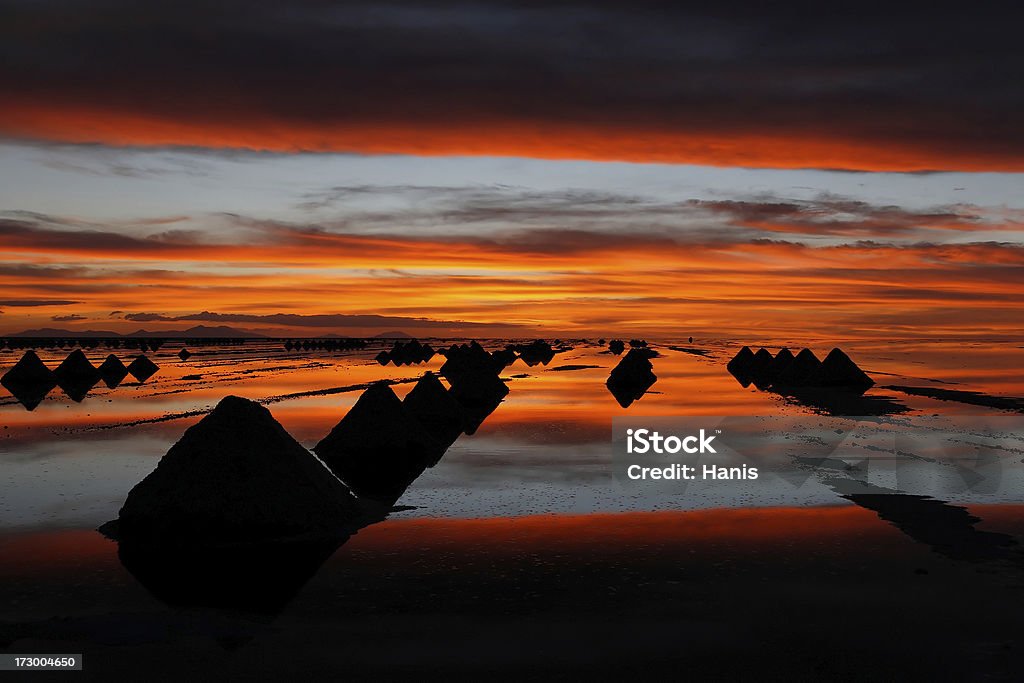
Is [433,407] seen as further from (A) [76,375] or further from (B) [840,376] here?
(A) [76,375]

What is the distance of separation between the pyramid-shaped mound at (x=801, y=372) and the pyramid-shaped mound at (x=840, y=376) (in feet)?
2.52

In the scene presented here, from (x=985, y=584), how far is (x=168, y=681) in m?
10.3

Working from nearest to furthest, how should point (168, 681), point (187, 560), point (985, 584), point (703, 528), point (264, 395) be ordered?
point (168, 681) < point (985, 584) < point (187, 560) < point (703, 528) < point (264, 395)

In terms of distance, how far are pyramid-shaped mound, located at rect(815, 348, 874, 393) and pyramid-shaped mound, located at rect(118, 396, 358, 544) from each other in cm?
4397

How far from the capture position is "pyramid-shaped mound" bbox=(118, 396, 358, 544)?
45.5 feet

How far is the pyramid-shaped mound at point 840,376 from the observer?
52312mm

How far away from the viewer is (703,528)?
574 inches

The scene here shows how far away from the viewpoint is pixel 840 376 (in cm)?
5256

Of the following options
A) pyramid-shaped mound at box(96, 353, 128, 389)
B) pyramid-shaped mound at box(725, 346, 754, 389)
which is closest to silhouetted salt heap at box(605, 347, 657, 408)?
pyramid-shaped mound at box(725, 346, 754, 389)

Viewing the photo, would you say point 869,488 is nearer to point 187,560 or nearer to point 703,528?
point 703,528

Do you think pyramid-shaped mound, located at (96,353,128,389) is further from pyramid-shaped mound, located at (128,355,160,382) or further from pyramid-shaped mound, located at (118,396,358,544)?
pyramid-shaped mound, located at (118,396,358,544)

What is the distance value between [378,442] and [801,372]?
1577 inches

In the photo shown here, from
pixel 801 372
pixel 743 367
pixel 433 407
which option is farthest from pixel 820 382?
pixel 433 407

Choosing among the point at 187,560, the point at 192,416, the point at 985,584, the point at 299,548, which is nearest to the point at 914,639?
the point at 985,584
